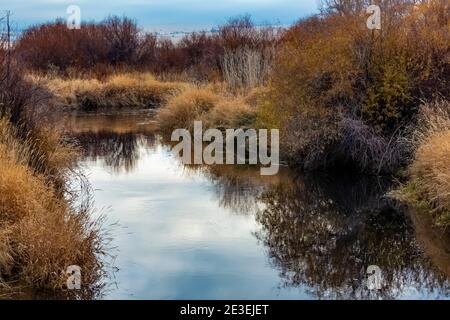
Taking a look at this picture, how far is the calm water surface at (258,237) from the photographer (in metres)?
7.15

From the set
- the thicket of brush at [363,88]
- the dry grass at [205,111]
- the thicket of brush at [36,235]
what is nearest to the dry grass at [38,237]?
the thicket of brush at [36,235]

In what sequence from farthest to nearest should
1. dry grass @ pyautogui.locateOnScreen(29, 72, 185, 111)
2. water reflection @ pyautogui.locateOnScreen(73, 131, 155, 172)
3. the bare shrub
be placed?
dry grass @ pyautogui.locateOnScreen(29, 72, 185, 111) → the bare shrub → water reflection @ pyautogui.locateOnScreen(73, 131, 155, 172)

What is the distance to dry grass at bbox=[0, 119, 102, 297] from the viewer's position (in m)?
6.92

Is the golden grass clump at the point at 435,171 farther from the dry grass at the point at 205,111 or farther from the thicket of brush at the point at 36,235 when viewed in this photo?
the dry grass at the point at 205,111

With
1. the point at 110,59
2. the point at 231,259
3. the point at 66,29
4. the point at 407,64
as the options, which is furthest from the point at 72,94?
the point at 231,259

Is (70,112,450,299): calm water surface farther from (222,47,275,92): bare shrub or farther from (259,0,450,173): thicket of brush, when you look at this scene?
(222,47,275,92): bare shrub

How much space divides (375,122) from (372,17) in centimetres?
208

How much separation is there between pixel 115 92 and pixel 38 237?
21.2m

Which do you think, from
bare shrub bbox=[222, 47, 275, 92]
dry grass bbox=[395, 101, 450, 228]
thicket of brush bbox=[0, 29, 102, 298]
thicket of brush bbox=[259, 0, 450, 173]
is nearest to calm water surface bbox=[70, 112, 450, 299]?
dry grass bbox=[395, 101, 450, 228]

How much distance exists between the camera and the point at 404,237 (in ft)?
29.1

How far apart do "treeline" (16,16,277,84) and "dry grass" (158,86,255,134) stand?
32.1 ft

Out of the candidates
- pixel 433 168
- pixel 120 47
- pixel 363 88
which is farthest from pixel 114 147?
pixel 120 47

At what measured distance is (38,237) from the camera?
7035 millimetres

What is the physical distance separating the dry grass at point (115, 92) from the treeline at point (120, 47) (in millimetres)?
2507
